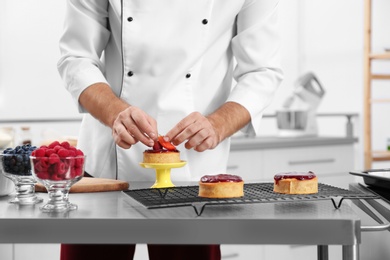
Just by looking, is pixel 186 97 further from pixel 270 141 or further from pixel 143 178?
pixel 270 141

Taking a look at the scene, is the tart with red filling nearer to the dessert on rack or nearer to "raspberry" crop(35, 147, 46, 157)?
the dessert on rack

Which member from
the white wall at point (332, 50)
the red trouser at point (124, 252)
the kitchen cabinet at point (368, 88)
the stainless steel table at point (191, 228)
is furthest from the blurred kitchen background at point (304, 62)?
the stainless steel table at point (191, 228)

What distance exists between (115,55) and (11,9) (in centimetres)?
261

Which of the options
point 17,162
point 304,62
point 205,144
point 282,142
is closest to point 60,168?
point 17,162

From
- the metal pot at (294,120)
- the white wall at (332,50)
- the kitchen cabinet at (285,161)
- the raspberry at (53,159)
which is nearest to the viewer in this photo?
the raspberry at (53,159)

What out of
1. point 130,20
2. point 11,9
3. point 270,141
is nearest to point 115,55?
point 130,20

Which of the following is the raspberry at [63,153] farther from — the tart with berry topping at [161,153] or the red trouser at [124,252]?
the red trouser at [124,252]

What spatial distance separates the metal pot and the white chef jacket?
223 cm

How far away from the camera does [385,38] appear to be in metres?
5.55

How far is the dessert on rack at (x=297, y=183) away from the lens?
1.18m

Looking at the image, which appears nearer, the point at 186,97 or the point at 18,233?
the point at 18,233

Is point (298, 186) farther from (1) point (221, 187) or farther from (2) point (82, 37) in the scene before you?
(2) point (82, 37)

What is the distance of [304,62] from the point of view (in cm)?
555

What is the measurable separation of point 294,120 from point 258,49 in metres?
2.28
